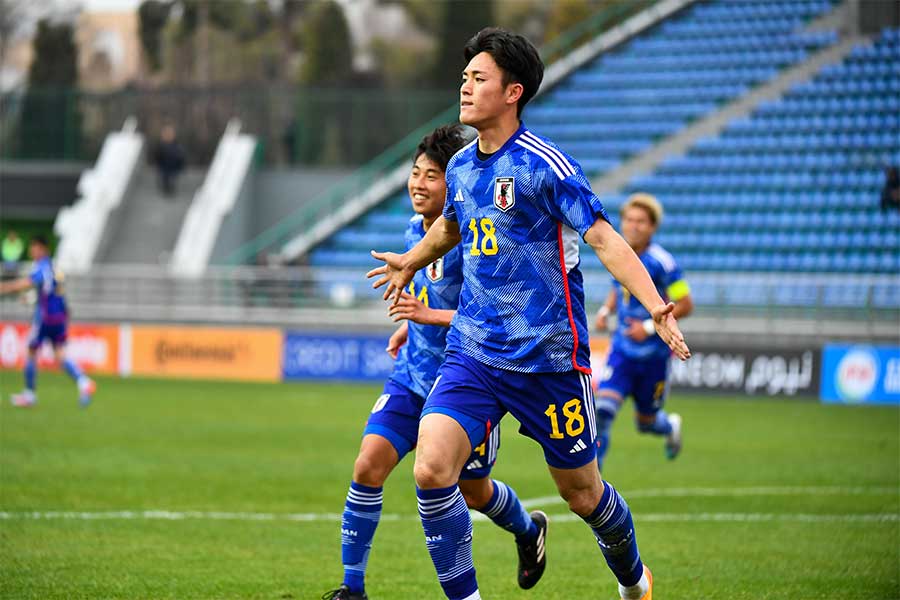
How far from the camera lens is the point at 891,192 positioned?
2844cm

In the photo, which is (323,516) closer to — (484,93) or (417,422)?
(417,422)

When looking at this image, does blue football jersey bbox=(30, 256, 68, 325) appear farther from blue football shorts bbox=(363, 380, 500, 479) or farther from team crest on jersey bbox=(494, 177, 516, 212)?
team crest on jersey bbox=(494, 177, 516, 212)

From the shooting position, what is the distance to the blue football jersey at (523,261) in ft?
19.2

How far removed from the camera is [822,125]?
Result: 31797mm

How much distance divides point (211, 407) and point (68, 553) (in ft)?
38.7

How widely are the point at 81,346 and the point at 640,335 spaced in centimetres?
1874

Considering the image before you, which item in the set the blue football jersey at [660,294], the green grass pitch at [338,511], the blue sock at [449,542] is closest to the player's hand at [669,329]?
the blue sock at [449,542]

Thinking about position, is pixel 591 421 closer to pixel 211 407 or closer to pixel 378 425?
pixel 378 425

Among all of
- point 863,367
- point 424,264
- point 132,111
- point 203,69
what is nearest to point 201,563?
point 424,264

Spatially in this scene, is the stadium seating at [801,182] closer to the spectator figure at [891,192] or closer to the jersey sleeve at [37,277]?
the spectator figure at [891,192]

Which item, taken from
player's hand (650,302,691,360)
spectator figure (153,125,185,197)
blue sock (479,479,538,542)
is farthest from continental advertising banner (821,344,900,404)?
spectator figure (153,125,185,197)

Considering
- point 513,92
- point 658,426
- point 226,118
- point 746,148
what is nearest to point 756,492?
point 658,426

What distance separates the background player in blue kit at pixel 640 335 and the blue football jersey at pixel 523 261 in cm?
526

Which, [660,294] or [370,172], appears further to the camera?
[370,172]
